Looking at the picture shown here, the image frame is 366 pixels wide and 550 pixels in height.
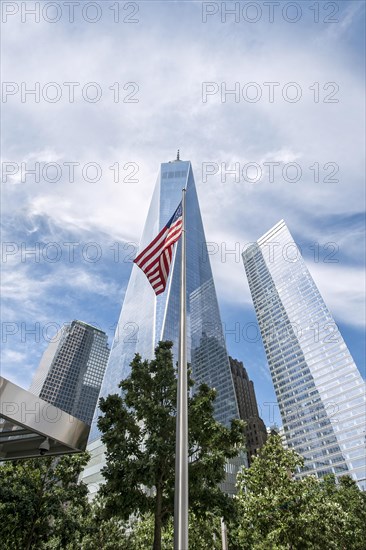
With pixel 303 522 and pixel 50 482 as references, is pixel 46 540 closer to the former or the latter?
pixel 50 482

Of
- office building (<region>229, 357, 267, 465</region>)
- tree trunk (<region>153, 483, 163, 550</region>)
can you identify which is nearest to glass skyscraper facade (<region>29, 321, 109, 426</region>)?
office building (<region>229, 357, 267, 465</region>)

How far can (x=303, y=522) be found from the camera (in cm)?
1611

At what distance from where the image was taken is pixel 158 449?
12023 mm

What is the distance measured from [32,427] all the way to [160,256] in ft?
21.1

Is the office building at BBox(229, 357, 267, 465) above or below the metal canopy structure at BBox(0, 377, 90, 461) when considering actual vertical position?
above

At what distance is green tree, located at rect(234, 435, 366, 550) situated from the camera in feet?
53.5

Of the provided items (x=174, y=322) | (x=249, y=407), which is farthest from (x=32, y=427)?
(x=249, y=407)

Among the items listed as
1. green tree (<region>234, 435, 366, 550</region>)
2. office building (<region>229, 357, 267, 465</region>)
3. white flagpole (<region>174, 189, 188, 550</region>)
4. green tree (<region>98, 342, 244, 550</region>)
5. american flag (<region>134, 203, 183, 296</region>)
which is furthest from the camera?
office building (<region>229, 357, 267, 465</region>)

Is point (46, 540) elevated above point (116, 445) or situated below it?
below

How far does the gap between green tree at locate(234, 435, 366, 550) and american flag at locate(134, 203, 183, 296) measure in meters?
11.9

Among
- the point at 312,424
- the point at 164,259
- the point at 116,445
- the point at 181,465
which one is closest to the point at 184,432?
the point at 181,465

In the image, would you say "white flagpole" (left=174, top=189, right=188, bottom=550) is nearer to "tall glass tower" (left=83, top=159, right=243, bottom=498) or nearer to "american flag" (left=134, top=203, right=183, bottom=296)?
"american flag" (left=134, top=203, right=183, bottom=296)

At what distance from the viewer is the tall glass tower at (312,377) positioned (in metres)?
135

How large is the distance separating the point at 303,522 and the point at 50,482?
40.9 feet
